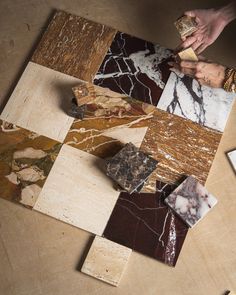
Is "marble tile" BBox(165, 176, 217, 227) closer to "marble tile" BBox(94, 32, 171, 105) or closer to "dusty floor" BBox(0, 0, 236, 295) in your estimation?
"dusty floor" BBox(0, 0, 236, 295)

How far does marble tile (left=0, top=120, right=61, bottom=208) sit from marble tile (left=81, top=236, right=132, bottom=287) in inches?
12.3

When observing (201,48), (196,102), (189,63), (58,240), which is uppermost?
(201,48)

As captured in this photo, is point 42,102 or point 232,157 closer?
point 232,157

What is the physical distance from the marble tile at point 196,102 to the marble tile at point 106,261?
63 centimetres

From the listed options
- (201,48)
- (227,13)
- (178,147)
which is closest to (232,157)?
(178,147)

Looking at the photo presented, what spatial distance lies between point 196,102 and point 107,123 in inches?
16.1

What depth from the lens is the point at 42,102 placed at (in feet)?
5.73

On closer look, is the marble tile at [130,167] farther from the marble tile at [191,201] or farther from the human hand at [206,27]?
the human hand at [206,27]

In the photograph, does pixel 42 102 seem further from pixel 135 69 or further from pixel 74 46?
pixel 135 69

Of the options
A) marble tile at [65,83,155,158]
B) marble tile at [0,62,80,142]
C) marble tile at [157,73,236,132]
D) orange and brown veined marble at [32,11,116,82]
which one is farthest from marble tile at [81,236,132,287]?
orange and brown veined marble at [32,11,116,82]

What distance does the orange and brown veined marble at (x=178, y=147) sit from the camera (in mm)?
1601

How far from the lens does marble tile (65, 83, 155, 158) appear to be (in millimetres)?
1641

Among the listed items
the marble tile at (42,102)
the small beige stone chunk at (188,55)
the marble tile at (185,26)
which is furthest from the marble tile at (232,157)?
the marble tile at (42,102)

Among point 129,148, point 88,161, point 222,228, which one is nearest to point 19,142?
point 88,161
